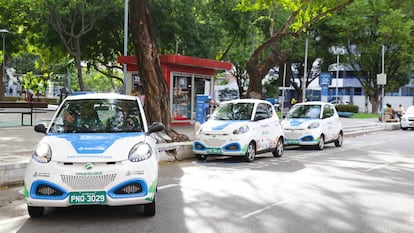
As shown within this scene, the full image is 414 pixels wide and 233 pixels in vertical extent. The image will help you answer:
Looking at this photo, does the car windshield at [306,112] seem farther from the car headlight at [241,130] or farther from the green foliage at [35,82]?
the green foliage at [35,82]

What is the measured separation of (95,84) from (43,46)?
146 ft

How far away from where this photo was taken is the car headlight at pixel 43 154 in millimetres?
6145

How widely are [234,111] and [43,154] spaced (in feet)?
25.9

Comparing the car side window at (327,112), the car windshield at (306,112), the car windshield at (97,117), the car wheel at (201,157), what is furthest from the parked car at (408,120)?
the car windshield at (97,117)

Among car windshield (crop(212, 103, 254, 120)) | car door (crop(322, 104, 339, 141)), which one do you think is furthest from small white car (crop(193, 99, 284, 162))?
car door (crop(322, 104, 339, 141))

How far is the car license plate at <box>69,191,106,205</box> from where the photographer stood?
5969mm

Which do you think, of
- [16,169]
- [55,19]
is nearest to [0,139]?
[16,169]

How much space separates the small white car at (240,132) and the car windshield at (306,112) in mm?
3444

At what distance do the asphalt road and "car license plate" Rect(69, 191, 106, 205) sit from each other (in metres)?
0.32

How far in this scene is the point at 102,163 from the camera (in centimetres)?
606

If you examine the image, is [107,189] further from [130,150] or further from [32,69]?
[32,69]

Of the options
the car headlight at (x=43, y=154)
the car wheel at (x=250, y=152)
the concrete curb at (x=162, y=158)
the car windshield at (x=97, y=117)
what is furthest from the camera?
the car wheel at (x=250, y=152)

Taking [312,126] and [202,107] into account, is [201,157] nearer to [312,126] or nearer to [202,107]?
[312,126]

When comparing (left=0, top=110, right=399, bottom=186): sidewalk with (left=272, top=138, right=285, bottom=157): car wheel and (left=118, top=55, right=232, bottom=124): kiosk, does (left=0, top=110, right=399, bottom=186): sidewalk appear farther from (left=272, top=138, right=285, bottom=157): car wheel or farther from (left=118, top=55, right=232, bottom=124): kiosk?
(left=118, top=55, right=232, bottom=124): kiosk
